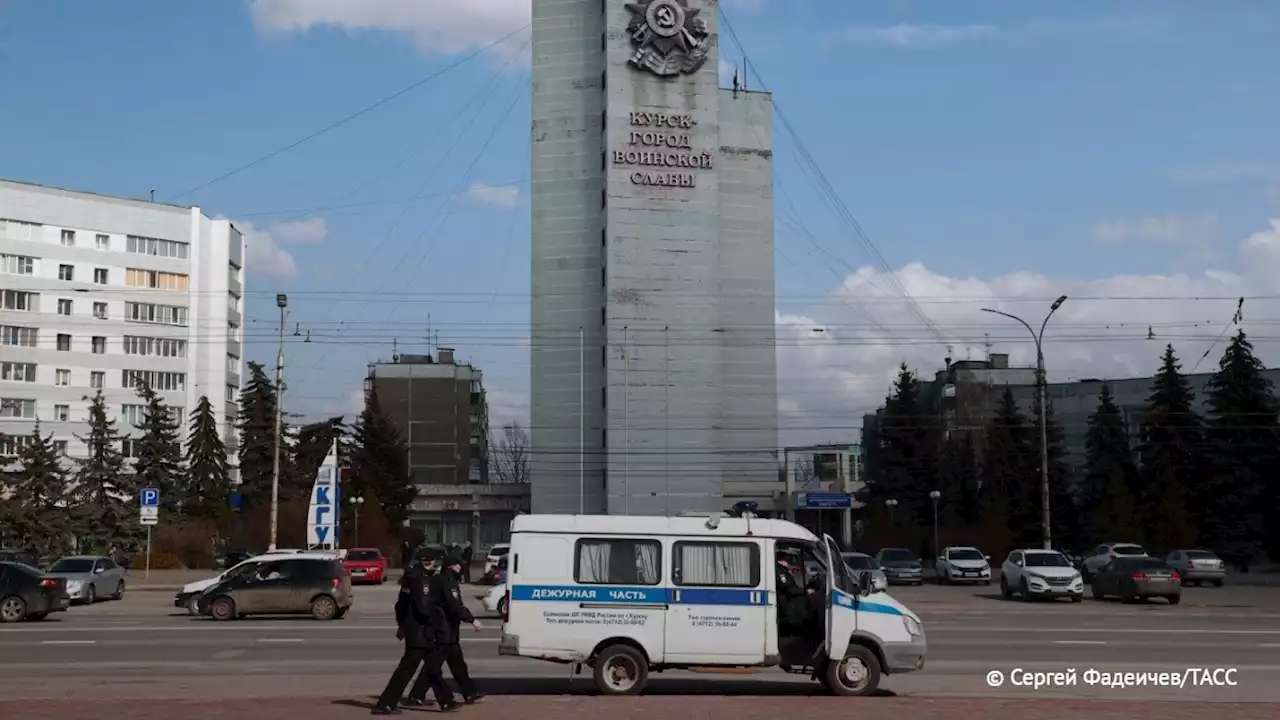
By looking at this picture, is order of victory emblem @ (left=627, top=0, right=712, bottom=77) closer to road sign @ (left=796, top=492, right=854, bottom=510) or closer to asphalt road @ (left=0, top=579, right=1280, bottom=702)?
road sign @ (left=796, top=492, right=854, bottom=510)

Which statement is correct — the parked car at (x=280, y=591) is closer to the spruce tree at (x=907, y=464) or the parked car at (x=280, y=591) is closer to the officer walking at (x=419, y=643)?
the officer walking at (x=419, y=643)

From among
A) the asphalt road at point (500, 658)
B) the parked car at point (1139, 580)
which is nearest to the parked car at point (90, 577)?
the asphalt road at point (500, 658)

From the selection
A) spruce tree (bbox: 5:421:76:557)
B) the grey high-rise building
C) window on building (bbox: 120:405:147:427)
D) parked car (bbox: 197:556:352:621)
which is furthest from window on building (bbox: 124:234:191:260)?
parked car (bbox: 197:556:352:621)

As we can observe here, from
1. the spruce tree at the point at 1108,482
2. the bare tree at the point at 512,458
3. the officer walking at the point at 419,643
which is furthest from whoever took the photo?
the bare tree at the point at 512,458

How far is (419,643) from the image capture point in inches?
595

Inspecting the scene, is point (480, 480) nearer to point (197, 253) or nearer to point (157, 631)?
point (197, 253)

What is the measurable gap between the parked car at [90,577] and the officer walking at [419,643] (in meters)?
29.7

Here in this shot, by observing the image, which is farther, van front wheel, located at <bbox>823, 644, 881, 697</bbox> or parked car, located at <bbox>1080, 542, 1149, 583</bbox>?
parked car, located at <bbox>1080, 542, 1149, 583</bbox>

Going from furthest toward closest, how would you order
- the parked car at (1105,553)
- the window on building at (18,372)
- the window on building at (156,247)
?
the window on building at (156,247)
the window on building at (18,372)
the parked car at (1105,553)

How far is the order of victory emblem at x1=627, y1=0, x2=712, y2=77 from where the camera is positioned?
315 feet

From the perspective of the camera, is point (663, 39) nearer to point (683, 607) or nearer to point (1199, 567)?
point (1199, 567)

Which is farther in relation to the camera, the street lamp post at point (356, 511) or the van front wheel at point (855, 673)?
the street lamp post at point (356, 511)

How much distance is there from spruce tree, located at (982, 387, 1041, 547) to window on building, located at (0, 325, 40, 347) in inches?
2587

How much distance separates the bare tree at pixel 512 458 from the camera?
522 ft
